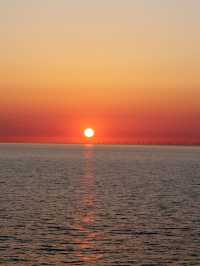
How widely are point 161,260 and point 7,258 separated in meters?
11.1

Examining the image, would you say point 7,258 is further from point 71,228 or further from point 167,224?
point 167,224

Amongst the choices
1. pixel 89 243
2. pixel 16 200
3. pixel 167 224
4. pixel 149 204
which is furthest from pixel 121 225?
pixel 16 200

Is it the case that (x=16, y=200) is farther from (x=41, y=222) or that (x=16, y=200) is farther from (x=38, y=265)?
(x=38, y=265)

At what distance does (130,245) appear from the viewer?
151ft

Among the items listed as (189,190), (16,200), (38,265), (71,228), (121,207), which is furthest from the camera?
(189,190)

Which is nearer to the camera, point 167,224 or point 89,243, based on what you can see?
point 89,243

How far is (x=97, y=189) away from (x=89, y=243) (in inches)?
2187

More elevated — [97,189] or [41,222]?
[97,189]

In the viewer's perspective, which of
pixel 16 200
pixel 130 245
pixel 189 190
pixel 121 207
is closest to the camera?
pixel 130 245

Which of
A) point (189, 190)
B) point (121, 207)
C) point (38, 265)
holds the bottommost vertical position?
point (38, 265)

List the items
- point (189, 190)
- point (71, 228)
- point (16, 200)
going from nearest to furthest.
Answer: point (71, 228) < point (16, 200) < point (189, 190)

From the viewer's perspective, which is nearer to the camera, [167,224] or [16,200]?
[167,224]

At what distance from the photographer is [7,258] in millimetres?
40719

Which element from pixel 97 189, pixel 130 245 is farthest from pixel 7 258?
pixel 97 189
